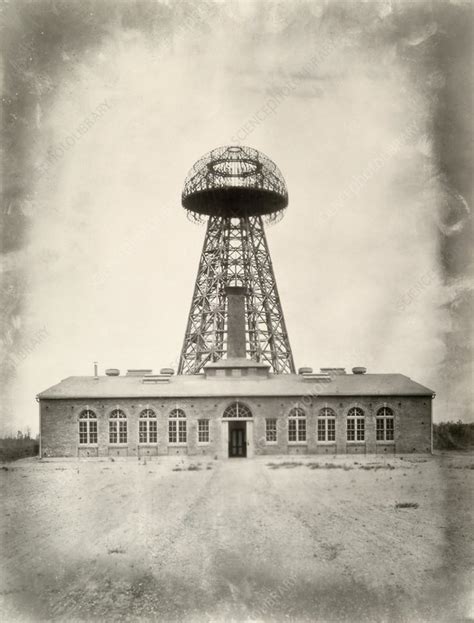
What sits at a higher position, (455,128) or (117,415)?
(455,128)

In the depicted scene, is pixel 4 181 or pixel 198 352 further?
pixel 198 352

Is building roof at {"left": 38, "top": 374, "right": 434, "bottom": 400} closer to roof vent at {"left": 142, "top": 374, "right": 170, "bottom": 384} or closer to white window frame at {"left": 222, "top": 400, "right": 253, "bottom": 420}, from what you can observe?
roof vent at {"left": 142, "top": 374, "right": 170, "bottom": 384}

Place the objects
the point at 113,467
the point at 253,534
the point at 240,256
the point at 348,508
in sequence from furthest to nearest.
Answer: the point at 240,256 < the point at 113,467 < the point at 348,508 < the point at 253,534

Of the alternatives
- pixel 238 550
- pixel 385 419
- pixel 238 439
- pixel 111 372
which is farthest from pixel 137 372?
pixel 238 550

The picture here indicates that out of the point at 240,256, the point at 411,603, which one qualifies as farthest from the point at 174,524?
the point at 240,256

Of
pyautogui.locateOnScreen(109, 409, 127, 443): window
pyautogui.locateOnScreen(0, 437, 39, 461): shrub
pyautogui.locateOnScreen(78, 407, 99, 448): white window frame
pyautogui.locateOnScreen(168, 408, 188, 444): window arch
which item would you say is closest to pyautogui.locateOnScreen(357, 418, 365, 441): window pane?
pyautogui.locateOnScreen(168, 408, 188, 444): window arch

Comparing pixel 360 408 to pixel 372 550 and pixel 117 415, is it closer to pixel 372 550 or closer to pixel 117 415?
pixel 117 415

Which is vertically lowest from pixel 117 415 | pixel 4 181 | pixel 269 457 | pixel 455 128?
pixel 269 457

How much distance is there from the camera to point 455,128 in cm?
1367

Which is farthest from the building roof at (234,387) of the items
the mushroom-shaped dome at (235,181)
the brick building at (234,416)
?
the mushroom-shaped dome at (235,181)

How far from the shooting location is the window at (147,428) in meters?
27.2

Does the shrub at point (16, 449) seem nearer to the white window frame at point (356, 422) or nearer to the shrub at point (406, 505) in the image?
the white window frame at point (356, 422)

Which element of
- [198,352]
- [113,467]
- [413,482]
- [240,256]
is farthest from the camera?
[240,256]

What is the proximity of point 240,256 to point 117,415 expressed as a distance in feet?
58.1
